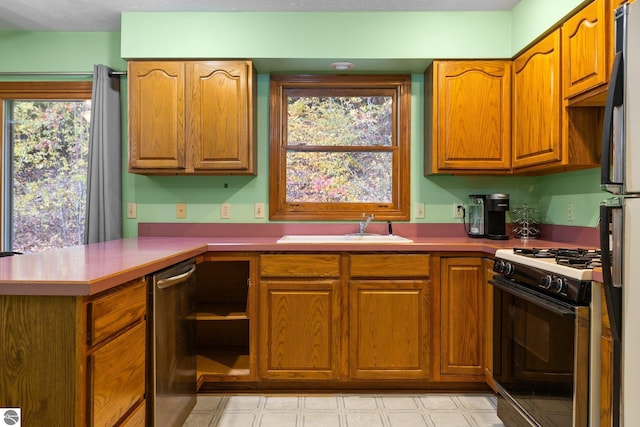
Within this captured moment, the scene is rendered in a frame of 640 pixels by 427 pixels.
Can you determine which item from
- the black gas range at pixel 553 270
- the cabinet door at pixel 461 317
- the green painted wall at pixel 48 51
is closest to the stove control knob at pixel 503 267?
the black gas range at pixel 553 270

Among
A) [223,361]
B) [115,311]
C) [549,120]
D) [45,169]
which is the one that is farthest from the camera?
[45,169]

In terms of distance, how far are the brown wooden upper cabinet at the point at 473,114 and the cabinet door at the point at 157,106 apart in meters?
1.64

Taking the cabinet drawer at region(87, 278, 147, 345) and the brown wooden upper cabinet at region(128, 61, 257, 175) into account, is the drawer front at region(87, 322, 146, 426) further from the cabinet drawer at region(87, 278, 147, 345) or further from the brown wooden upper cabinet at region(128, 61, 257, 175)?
the brown wooden upper cabinet at region(128, 61, 257, 175)

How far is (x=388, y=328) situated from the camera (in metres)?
2.65

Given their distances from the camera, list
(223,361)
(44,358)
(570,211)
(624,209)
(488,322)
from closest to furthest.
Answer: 1. (44,358)
2. (624,209)
3. (488,322)
4. (570,211)
5. (223,361)

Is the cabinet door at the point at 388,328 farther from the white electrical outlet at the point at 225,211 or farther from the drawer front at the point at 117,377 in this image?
the drawer front at the point at 117,377

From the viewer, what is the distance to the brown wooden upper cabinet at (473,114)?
9.59ft

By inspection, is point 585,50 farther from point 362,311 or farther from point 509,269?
point 362,311

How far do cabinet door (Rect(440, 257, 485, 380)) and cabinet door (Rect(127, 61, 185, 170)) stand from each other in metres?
1.86

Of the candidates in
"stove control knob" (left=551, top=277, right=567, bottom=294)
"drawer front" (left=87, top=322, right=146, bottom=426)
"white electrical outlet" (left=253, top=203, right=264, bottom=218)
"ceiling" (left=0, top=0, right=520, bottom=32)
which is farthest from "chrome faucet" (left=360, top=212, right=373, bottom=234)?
"drawer front" (left=87, top=322, right=146, bottom=426)

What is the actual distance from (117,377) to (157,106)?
190 cm

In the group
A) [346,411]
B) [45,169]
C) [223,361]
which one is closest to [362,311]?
[346,411]

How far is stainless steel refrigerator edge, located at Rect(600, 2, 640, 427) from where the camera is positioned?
4.42 feet

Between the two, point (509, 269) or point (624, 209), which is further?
point (509, 269)
